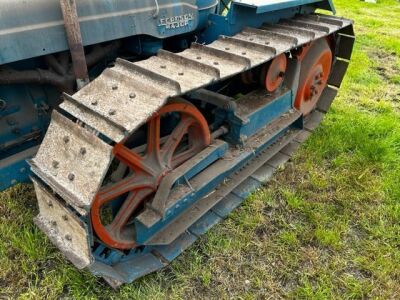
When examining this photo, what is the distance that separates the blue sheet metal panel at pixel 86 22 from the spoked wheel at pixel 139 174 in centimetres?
49

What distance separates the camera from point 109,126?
1.71 meters

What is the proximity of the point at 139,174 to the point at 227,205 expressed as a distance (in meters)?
0.78

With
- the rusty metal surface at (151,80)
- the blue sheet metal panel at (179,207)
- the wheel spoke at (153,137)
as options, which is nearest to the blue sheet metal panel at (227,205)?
the blue sheet metal panel at (179,207)

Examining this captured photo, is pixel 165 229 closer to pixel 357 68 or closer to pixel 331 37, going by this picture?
pixel 331 37

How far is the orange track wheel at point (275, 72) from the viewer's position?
2.82 metres

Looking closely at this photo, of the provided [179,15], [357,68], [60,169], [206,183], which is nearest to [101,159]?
[60,169]

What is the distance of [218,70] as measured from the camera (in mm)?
2008

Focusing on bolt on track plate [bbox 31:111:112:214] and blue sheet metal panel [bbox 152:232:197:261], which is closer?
bolt on track plate [bbox 31:111:112:214]

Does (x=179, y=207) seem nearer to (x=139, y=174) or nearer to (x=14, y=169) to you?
(x=139, y=174)

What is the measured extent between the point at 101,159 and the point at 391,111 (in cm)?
351

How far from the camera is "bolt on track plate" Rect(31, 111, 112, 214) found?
1713 millimetres

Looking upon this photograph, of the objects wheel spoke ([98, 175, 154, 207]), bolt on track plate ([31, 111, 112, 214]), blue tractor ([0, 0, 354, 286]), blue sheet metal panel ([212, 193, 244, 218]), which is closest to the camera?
bolt on track plate ([31, 111, 112, 214])

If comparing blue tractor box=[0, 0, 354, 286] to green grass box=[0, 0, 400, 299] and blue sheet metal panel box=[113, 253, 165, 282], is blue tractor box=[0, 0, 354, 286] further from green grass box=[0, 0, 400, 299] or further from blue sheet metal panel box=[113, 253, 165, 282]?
green grass box=[0, 0, 400, 299]

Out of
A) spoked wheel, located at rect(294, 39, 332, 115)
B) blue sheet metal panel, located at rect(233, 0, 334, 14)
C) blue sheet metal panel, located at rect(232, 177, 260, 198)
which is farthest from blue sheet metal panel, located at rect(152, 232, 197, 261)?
spoked wheel, located at rect(294, 39, 332, 115)
